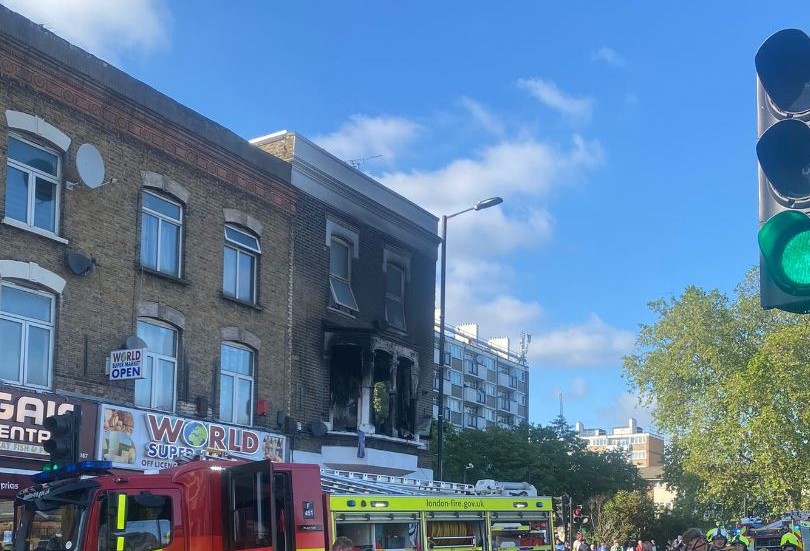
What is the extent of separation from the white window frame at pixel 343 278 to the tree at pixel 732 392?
1650cm

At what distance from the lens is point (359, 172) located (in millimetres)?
24109

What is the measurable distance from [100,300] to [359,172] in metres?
8.44

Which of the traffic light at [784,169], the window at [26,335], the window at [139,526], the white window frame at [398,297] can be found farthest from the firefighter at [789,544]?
the traffic light at [784,169]

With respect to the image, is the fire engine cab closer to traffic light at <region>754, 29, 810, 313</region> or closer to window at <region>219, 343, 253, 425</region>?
window at <region>219, 343, 253, 425</region>

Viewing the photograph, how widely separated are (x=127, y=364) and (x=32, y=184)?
3.36 metres

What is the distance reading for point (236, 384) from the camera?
808 inches

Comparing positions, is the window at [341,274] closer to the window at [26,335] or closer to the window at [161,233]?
the window at [161,233]

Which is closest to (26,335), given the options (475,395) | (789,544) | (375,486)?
(375,486)

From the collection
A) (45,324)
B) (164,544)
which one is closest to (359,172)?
(45,324)

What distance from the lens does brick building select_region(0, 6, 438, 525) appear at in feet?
53.3

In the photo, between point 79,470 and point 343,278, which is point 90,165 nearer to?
point 343,278

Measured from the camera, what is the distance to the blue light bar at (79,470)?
1029cm

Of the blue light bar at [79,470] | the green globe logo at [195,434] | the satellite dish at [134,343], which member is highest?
the satellite dish at [134,343]

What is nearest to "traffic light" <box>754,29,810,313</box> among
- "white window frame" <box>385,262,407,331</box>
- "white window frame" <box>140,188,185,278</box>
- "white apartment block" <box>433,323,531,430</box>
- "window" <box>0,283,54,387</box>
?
"window" <box>0,283,54,387</box>
